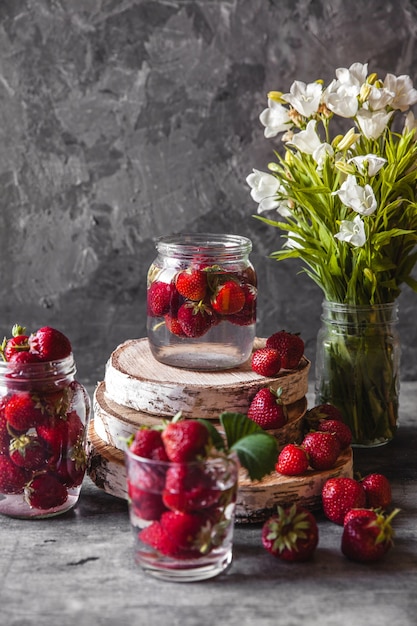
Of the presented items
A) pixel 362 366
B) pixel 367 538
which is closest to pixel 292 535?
pixel 367 538

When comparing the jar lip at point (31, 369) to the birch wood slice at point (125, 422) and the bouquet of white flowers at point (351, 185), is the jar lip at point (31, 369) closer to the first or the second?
the birch wood slice at point (125, 422)

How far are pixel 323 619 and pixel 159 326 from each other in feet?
2.05

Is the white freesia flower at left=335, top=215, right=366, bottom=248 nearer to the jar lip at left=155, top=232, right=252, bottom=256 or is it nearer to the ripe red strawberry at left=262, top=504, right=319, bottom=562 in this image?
the jar lip at left=155, top=232, right=252, bottom=256

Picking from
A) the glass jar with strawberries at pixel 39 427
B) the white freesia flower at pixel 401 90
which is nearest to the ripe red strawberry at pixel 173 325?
the glass jar with strawberries at pixel 39 427

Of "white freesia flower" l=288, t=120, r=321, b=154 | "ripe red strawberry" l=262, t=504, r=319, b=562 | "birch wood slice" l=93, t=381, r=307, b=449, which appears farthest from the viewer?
"white freesia flower" l=288, t=120, r=321, b=154

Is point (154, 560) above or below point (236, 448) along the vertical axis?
below

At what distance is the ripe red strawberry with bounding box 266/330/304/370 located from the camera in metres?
1.50

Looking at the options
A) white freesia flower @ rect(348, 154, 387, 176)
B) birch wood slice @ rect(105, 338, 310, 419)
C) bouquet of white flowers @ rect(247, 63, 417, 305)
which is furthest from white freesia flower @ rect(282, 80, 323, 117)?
birch wood slice @ rect(105, 338, 310, 419)

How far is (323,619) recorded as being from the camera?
3.51ft

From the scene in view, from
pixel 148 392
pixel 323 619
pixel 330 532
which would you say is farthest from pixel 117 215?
pixel 323 619

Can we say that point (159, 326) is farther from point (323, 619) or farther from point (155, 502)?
point (323, 619)

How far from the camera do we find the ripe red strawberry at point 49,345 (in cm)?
131

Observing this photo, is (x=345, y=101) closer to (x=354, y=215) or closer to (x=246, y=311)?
(x=354, y=215)

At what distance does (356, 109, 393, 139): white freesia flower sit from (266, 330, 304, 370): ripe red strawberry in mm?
387
